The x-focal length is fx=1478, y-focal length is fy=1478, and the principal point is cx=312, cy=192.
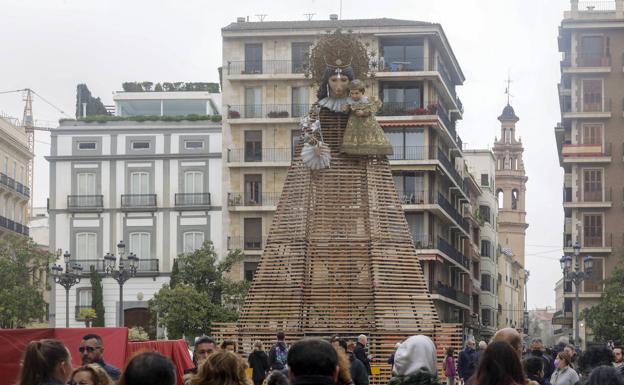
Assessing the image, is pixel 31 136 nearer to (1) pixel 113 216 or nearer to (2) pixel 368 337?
(1) pixel 113 216

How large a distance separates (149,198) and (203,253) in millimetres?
7958

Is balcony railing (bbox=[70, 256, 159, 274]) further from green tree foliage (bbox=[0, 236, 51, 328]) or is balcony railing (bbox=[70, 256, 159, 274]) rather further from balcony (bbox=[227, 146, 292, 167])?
green tree foliage (bbox=[0, 236, 51, 328])

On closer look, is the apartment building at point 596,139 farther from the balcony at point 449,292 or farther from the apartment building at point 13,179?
the apartment building at point 13,179

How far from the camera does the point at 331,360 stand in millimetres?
8172

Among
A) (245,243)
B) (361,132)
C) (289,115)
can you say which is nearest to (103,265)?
(245,243)

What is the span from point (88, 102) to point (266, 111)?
47.7 feet

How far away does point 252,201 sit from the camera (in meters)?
67.2

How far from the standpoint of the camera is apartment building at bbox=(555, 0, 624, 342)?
71.4 meters

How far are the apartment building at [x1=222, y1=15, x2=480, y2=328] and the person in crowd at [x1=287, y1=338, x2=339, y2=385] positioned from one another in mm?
58025

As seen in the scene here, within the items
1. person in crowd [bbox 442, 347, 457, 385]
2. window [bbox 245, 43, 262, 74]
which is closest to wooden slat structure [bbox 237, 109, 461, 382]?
person in crowd [bbox 442, 347, 457, 385]

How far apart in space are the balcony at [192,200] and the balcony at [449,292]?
1126cm

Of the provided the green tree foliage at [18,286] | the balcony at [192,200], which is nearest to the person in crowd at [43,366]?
the green tree foliage at [18,286]

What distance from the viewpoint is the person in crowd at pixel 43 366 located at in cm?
1000

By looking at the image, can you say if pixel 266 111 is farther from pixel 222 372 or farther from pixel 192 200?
pixel 222 372
